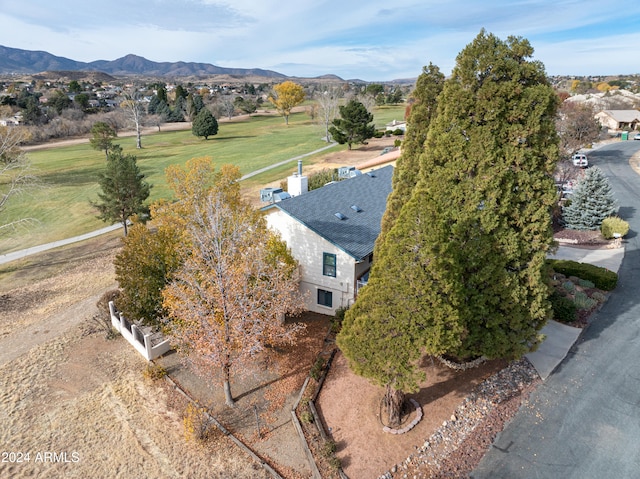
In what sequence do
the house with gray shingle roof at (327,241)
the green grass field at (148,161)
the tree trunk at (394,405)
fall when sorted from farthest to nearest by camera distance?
the green grass field at (148,161), the house with gray shingle roof at (327,241), the tree trunk at (394,405)

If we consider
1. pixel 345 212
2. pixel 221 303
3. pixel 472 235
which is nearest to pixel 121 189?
pixel 345 212

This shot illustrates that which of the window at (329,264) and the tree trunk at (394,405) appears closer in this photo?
the tree trunk at (394,405)

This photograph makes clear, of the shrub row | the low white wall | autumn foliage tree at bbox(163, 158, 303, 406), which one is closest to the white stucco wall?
autumn foliage tree at bbox(163, 158, 303, 406)

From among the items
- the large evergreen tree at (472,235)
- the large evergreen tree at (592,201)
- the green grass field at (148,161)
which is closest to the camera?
the large evergreen tree at (472,235)

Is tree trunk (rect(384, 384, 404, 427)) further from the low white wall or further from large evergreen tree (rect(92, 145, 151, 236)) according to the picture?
large evergreen tree (rect(92, 145, 151, 236))

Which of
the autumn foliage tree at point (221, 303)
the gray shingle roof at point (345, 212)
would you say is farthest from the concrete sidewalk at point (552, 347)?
the autumn foliage tree at point (221, 303)

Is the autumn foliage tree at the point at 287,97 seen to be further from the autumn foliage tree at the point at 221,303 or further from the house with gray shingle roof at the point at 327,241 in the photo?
the autumn foliage tree at the point at 221,303

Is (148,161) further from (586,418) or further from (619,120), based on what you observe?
(619,120)
